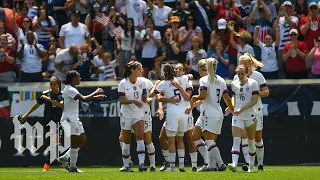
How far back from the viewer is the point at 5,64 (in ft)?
84.9

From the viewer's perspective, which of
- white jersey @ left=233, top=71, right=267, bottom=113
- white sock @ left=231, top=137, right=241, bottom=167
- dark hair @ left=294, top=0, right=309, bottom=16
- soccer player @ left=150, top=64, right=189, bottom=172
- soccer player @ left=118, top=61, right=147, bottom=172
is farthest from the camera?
dark hair @ left=294, top=0, right=309, bottom=16

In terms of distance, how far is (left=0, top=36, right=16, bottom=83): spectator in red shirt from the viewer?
2579 cm

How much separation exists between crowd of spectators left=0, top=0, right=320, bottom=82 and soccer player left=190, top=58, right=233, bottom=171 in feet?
22.1

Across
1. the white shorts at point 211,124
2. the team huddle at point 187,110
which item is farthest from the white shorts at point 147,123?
the white shorts at point 211,124

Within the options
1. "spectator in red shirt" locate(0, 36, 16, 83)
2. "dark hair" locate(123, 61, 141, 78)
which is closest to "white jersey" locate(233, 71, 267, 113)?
"dark hair" locate(123, 61, 141, 78)

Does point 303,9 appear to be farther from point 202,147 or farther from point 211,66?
point 211,66

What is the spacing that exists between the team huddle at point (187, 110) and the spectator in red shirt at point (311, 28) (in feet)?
22.4

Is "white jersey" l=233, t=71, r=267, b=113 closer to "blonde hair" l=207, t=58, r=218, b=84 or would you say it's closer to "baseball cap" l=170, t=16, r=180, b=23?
"blonde hair" l=207, t=58, r=218, b=84

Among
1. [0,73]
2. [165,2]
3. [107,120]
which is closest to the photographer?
[107,120]

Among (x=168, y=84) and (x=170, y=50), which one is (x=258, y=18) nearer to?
(x=170, y=50)

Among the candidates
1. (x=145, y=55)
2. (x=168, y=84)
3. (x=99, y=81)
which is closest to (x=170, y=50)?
(x=145, y=55)

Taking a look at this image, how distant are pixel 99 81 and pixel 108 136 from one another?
1630mm

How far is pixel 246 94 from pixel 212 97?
0.71 metres

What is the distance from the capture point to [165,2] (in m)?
28.6
